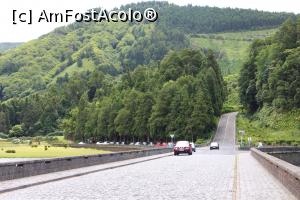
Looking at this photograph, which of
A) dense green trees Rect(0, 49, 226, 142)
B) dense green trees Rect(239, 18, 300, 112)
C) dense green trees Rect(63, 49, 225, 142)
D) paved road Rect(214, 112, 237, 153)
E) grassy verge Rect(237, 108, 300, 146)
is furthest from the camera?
dense green trees Rect(0, 49, 226, 142)

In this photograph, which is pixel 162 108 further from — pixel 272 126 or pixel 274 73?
pixel 274 73

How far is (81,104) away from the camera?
196 metres

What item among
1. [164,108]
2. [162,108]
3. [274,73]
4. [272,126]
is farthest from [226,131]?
[274,73]

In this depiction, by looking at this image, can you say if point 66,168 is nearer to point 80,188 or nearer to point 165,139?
point 80,188

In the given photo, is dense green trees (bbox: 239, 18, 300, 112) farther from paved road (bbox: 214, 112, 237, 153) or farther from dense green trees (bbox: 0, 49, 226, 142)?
dense green trees (bbox: 0, 49, 226, 142)

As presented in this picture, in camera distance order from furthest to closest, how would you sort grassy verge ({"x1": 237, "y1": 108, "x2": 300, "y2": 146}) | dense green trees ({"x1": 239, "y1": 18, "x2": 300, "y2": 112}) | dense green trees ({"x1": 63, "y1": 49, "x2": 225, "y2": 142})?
dense green trees ({"x1": 63, "y1": 49, "x2": 225, "y2": 142}), dense green trees ({"x1": 239, "y1": 18, "x2": 300, "y2": 112}), grassy verge ({"x1": 237, "y1": 108, "x2": 300, "y2": 146})

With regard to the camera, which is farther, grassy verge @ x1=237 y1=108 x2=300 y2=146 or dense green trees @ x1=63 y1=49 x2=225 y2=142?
dense green trees @ x1=63 y1=49 x2=225 y2=142

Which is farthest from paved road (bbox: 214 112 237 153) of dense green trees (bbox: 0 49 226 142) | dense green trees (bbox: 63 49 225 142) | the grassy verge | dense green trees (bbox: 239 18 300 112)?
dense green trees (bbox: 239 18 300 112)

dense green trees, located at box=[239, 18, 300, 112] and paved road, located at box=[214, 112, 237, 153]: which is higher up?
dense green trees, located at box=[239, 18, 300, 112]

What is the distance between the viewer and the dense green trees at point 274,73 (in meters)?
139

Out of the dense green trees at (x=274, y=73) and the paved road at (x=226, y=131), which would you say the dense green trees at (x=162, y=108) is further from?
the dense green trees at (x=274, y=73)

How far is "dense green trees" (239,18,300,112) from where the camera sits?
457 feet

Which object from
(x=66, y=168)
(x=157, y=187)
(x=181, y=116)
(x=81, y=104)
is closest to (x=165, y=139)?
(x=181, y=116)

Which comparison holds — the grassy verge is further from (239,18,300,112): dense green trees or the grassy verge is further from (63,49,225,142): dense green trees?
(63,49,225,142): dense green trees
